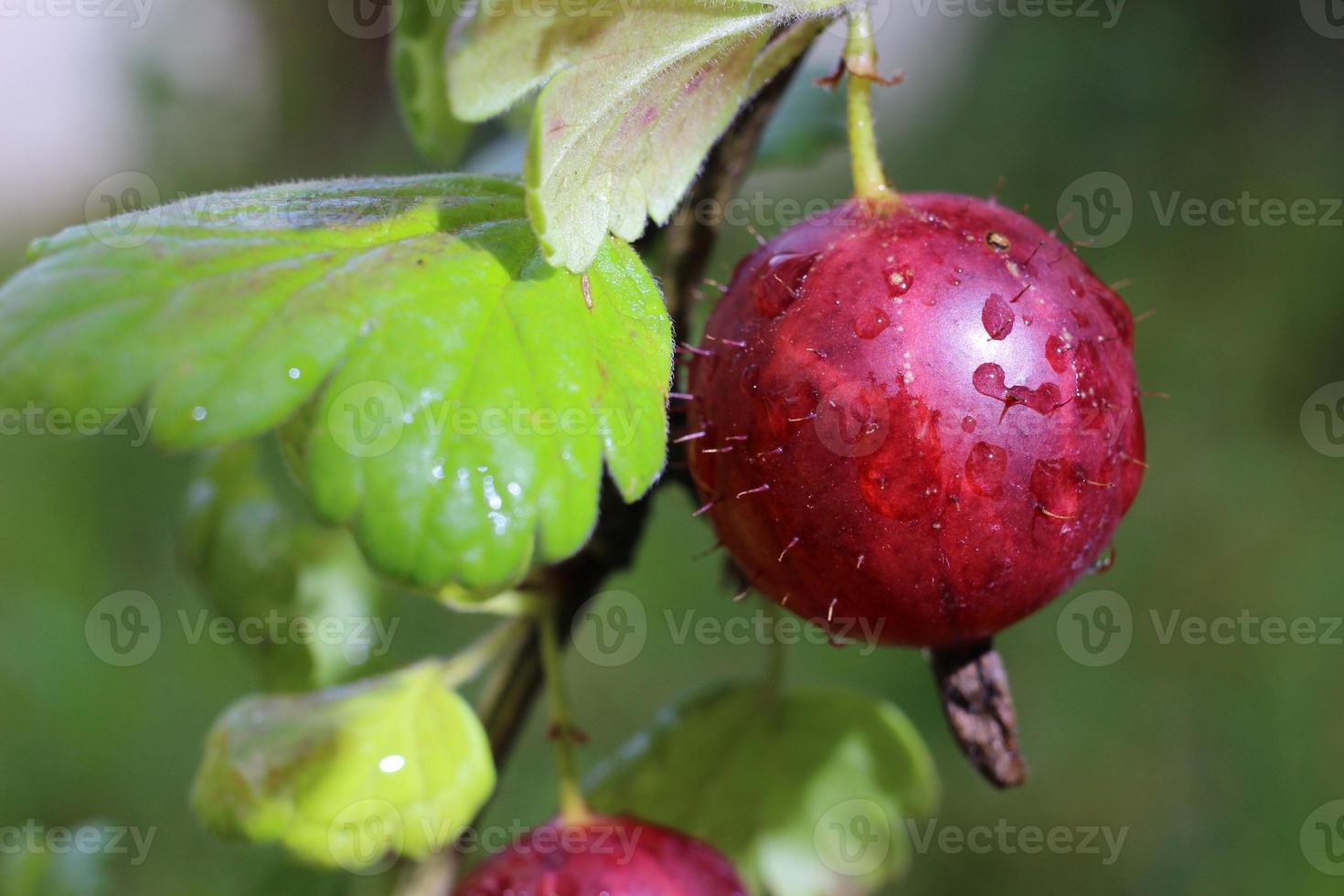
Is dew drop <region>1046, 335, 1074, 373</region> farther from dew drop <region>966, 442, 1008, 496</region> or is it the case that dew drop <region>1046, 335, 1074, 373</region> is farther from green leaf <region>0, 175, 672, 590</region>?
green leaf <region>0, 175, 672, 590</region>

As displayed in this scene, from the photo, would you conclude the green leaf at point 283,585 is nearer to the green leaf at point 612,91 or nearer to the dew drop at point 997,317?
the green leaf at point 612,91

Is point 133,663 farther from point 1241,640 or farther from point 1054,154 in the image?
point 1054,154

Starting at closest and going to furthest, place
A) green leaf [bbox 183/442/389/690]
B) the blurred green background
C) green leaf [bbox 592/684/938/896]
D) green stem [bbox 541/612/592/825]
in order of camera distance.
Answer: green stem [bbox 541/612/592/825] → green leaf [bbox 592/684/938/896] → green leaf [bbox 183/442/389/690] → the blurred green background

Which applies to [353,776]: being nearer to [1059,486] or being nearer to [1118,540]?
[1059,486]

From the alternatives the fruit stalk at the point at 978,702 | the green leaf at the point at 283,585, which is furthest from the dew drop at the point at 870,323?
the green leaf at the point at 283,585

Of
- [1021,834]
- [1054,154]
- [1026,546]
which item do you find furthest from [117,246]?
[1054,154]

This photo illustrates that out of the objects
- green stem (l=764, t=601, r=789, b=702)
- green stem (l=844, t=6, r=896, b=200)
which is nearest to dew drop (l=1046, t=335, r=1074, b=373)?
green stem (l=844, t=6, r=896, b=200)

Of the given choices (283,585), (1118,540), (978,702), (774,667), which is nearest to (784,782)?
(774,667)
